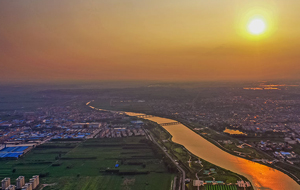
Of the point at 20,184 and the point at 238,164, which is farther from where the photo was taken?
the point at 238,164

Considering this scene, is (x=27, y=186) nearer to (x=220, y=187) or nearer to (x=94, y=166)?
(x=94, y=166)

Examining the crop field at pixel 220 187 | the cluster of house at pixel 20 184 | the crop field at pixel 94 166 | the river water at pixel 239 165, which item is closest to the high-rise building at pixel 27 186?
the cluster of house at pixel 20 184

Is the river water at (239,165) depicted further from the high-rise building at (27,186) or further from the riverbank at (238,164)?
the high-rise building at (27,186)

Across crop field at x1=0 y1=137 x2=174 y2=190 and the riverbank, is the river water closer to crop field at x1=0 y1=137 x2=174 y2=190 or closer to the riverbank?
the riverbank

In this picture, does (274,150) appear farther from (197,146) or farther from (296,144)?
(197,146)

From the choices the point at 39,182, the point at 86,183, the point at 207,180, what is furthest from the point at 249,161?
the point at 39,182

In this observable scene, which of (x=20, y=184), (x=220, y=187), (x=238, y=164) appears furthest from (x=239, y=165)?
(x=20, y=184)

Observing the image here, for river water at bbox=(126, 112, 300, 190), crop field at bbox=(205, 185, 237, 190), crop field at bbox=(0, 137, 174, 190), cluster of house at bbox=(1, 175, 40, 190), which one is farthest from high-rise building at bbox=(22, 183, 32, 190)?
river water at bbox=(126, 112, 300, 190)
